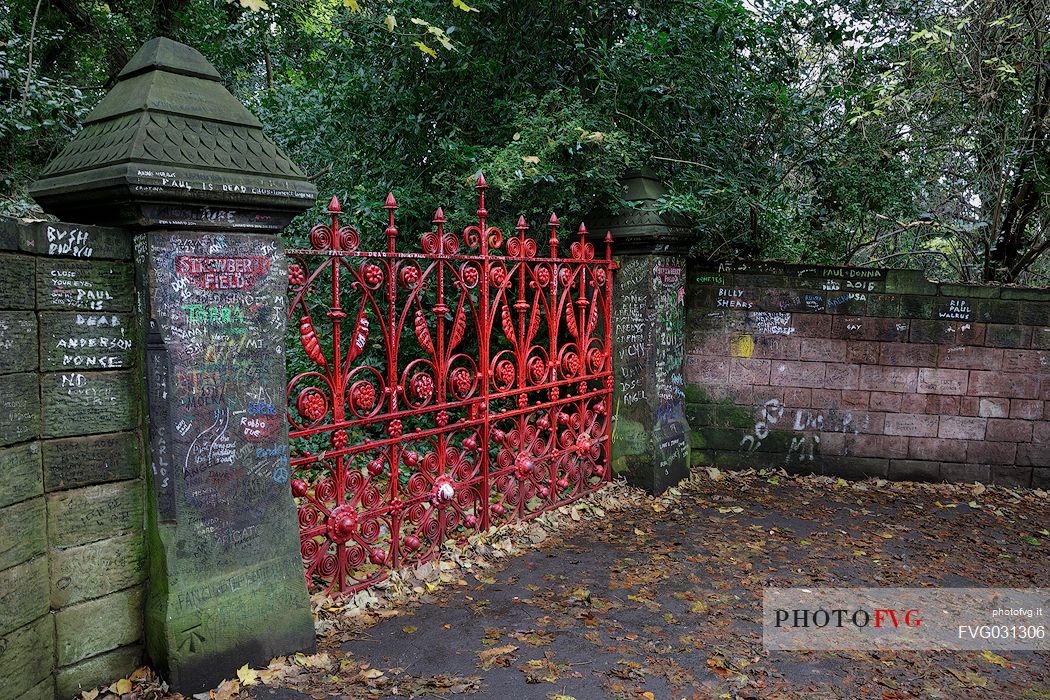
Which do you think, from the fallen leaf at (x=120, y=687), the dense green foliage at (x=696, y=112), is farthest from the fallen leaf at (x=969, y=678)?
the fallen leaf at (x=120, y=687)

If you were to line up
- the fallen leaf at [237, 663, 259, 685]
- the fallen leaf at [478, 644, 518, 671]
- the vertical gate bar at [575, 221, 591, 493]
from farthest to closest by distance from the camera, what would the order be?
1. the vertical gate bar at [575, 221, 591, 493]
2. the fallen leaf at [478, 644, 518, 671]
3. the fallen leaf at [237, 663, 259, 685]

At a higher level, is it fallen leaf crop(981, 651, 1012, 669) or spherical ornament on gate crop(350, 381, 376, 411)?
spherical ornament on gate crop(350, 381, 376, 411)

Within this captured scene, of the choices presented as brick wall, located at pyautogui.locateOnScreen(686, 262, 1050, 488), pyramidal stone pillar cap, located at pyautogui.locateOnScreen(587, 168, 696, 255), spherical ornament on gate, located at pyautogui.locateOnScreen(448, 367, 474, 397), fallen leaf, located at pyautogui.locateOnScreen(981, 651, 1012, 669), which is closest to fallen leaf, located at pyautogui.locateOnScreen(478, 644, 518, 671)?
spherical ornament on gate, located at pyautogui.locateOnScreen(448, 367, 474, 397)

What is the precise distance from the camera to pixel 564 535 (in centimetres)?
514

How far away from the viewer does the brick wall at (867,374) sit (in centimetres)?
637

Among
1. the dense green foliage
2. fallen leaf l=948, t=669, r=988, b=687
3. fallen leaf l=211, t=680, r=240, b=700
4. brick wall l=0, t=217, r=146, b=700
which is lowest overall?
fallen leaf l=948, t=669, r=988, b=687

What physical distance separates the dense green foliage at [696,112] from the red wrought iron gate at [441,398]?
2.61 ft

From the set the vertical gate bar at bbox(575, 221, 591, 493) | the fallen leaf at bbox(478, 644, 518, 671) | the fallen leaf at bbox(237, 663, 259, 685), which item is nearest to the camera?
the fallen leaf at bbox(237, 663, 259, 685)

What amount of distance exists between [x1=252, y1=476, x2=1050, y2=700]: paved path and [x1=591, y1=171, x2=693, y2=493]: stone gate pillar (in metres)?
0.48

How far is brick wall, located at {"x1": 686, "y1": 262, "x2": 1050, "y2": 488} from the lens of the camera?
6.37 meters

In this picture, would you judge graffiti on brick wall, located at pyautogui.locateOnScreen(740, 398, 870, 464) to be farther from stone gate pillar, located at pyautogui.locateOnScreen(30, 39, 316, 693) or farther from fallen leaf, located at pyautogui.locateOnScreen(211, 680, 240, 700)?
fallen leaf, located at pyautogui.locateOnScreen(211, 680, 240, 700)

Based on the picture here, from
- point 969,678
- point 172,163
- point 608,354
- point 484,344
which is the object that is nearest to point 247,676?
point 172,163

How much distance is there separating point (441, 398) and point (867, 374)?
4081 millimetres

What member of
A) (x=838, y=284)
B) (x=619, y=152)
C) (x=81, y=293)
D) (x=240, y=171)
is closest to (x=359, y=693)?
(x=81, y=293)
